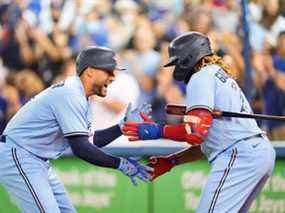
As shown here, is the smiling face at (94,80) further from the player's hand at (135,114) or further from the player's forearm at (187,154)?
the player's forearm at (187,154)

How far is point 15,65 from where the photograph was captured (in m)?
9.17

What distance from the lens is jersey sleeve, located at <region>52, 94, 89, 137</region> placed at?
197 inches

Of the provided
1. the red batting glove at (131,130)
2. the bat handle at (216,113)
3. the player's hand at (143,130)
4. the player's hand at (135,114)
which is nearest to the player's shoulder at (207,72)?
the bat handle at (216,113)

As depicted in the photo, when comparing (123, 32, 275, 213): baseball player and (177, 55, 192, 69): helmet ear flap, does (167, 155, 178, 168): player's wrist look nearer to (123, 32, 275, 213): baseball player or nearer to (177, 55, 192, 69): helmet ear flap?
(123, 32, 275, 213): baseball player

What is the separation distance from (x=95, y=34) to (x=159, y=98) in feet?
3.46

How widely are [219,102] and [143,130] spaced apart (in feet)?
1.69

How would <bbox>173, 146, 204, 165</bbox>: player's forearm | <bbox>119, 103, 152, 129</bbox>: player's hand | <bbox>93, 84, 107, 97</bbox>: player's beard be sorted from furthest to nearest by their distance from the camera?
1. <bbox>119, 103, 152, 129</bbox>: player's hand
2. <bbox>173, 146, 204, 165</bbox>: player's forearm
3. <bbox>93, 84, 107, 97</bbox>: player's beard

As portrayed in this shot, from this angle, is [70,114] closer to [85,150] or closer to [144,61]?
[85,150]

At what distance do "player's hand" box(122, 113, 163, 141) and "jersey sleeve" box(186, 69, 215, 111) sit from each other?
0.30 m

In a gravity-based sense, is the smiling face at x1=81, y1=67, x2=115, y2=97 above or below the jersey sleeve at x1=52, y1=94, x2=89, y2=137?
above

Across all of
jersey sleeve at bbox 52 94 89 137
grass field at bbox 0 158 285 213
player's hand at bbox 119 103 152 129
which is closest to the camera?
jersey sleeve at bbox 52 94 89 137

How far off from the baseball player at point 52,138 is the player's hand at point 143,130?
0.58ft

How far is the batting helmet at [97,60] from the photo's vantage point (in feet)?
17.1

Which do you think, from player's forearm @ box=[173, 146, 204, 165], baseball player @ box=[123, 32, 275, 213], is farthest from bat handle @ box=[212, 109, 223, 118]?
player's forearm @ box=[173, 146, 204, 165]
